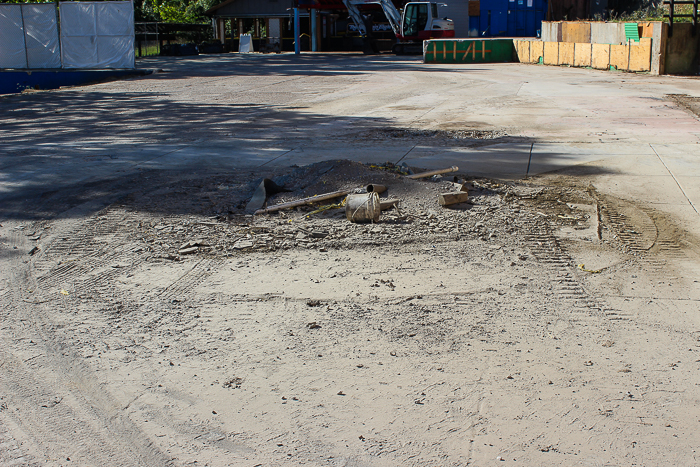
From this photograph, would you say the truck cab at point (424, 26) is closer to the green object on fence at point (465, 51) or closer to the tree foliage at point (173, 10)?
the green object on fence at point (465, 51)

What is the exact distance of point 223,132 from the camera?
12.4 meters

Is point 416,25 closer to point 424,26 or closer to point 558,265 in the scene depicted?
point 424,26

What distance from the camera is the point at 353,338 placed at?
4.09 m

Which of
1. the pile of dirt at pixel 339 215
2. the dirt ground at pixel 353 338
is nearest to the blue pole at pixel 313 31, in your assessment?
the pile of dirt at pixel 339 215

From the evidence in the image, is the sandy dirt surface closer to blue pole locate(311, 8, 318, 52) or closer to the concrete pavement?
the concrete pavement

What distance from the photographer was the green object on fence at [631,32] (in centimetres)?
2486

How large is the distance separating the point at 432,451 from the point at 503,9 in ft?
170

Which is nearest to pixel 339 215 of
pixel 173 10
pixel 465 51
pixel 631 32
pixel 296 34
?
pixel 631 32

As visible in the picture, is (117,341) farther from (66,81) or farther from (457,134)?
(66,81)

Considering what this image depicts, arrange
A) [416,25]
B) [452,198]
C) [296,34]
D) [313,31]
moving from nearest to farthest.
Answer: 1. [452,198]
2. [416,25]
3. [296,34]
4. [313,31]

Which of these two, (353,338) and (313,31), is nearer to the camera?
(353,338)

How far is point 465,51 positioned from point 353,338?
32.8 meters

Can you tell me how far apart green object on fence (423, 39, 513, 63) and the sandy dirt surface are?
28.7m

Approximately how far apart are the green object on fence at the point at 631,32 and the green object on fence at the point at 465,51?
9.42 meters
